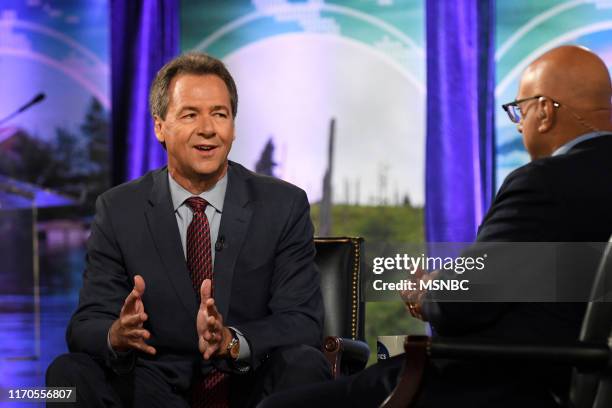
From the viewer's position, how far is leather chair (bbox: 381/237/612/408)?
1658mm

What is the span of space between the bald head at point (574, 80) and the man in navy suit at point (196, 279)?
80cm

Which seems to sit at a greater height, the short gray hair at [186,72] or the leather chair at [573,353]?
the short gray hair at [186,72]

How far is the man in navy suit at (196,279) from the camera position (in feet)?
7.11

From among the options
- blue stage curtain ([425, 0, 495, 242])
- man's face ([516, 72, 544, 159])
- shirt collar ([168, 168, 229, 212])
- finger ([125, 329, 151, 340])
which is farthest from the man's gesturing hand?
blue stage curtain ([425, 0, 495, 242])

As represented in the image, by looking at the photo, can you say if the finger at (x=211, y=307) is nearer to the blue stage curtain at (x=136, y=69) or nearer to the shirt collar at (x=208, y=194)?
the shirt collar at (x=208, y=194)

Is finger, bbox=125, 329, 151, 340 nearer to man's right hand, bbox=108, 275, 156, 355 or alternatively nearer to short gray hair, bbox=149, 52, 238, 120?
man's right hand, bbox=108, 275, 156, 355

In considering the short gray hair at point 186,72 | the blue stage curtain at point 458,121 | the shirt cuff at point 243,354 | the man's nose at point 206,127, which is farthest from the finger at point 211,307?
the blue stage curtain at point 458,121

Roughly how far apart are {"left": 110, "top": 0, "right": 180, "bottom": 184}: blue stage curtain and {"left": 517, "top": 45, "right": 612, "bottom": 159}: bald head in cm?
299

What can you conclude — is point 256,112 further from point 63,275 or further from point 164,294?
point 164,294

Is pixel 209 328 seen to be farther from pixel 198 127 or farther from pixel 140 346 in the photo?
pixel 198 127

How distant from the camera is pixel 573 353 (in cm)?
166

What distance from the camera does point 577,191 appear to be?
185 cm

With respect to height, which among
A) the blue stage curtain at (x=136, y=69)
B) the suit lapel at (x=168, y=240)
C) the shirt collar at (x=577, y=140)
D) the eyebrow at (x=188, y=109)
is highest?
the blue stage curtain at (x=136, y=69)
